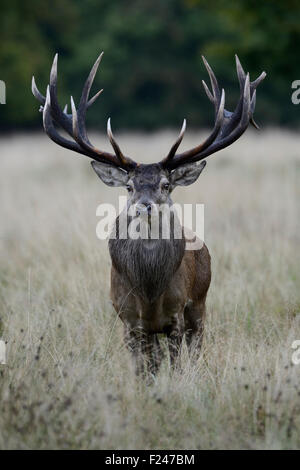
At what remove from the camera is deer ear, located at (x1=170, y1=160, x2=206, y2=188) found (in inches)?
189

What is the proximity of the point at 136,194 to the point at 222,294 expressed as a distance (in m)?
1.64

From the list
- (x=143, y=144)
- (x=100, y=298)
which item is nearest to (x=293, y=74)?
(x=143, y=144)

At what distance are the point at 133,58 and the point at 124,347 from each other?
1147 inches

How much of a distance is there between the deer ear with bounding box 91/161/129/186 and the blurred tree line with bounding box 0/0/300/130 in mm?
24175

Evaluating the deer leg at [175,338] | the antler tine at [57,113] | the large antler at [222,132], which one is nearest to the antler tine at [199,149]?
the large antler at [222,132]

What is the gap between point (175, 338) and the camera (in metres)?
4.69

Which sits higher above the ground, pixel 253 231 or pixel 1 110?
pixel 1 110

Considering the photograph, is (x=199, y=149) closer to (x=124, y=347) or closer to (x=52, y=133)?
(x=52, y=133)

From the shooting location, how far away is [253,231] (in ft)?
27.1

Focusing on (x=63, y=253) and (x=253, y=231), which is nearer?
(x=63, y=253)

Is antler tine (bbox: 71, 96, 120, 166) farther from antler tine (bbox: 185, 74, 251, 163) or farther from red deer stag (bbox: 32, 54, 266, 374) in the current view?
antler tine (bbox: 185, 74, 251, 163)

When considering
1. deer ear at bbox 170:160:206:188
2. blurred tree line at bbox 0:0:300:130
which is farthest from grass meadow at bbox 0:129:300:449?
blurred tree line at bbox 0:0:300:130

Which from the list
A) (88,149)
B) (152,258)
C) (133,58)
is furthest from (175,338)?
(133,58)
